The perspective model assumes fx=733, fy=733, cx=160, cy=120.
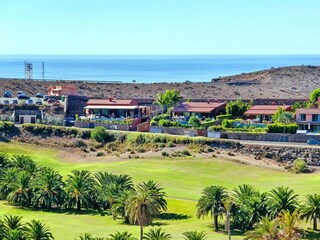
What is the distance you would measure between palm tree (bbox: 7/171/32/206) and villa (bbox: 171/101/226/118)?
5095cm

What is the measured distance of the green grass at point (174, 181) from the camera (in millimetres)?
61938

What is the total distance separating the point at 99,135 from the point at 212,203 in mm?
46921

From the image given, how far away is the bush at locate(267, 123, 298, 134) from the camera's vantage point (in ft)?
331

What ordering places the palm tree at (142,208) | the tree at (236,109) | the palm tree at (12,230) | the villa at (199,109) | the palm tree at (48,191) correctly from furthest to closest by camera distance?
the villa at (199,109) → the tree at (236,109) → the palm tree at (48,191) → the palm tree at (142,208) → the palm tree at (12,230)

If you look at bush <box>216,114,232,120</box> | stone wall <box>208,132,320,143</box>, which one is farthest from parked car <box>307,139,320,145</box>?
bush <box>216,114,232,120</box>

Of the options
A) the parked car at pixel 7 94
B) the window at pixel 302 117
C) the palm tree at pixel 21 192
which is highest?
the parked car at pixel 7 94

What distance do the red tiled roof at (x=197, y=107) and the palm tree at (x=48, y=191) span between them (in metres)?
50.8

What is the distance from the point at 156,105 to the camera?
13175cm

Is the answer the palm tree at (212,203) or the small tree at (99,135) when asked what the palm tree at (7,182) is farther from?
the small tree at (99,135)

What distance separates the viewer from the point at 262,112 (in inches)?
4579

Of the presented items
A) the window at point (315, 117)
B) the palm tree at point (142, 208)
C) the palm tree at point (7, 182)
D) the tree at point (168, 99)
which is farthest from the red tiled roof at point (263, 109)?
the palm tree at point (142, 208)

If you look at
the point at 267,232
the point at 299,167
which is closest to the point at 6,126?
the point at 299,167

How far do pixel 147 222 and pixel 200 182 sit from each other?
26724mm

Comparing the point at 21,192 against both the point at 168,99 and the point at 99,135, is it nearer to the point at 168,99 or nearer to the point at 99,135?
the point at 99,135
